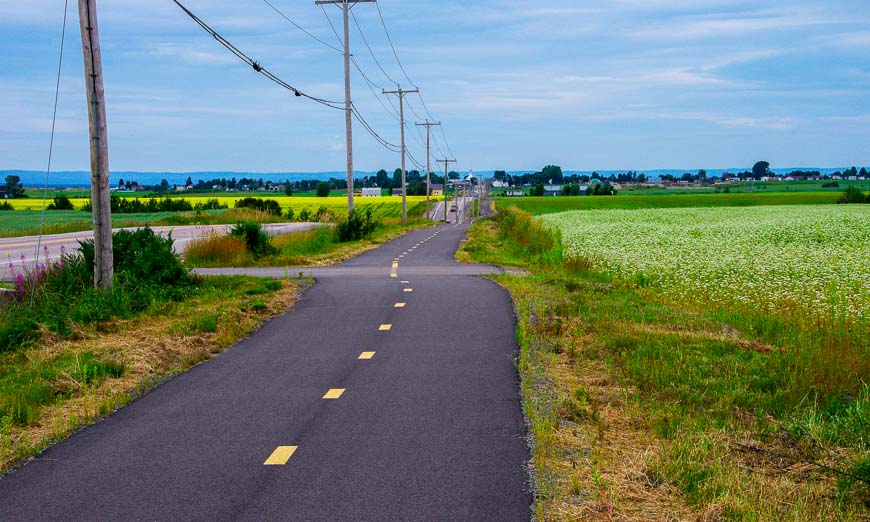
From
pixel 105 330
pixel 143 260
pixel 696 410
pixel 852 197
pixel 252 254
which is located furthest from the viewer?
pixel 852 197

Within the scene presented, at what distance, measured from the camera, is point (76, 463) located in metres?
6.23

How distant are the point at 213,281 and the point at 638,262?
1079 centimetres

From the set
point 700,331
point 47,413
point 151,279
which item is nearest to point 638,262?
point 700,331

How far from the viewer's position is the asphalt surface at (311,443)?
5.28m

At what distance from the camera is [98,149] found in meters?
13.7

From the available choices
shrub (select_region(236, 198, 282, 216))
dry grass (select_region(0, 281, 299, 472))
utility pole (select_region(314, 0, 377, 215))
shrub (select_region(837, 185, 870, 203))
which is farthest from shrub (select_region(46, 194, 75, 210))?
shrub (select_region(837, 185, 870, 203))

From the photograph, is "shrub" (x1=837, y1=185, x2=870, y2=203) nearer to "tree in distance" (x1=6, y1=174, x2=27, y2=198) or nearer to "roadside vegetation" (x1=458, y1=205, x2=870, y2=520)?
"roadside vegetation" (x1=458, y1=205, x2=870, y2=520)

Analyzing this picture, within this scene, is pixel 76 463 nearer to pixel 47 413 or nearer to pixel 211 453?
pixel 211 453

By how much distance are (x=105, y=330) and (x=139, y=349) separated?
1950 mm

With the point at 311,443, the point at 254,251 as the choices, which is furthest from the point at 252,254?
the point at 311,443

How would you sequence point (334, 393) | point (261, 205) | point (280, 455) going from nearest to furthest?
point (280, 455) < point (334, 393) < point (261, 205)

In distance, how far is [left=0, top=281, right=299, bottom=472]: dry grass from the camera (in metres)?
7.17

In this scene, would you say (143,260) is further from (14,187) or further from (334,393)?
(14,187)

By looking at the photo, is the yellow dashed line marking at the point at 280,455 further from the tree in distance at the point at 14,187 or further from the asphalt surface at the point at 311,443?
the tree in distance at the point at 14,187
